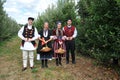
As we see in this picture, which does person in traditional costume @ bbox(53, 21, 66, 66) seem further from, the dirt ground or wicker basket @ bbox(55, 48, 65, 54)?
the dirt ground

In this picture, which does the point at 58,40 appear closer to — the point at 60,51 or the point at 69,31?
the point at 60,51

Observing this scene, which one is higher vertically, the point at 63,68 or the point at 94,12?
the point at 94,12

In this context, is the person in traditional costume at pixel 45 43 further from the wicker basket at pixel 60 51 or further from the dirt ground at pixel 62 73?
the dirt ground at pixel 62 73

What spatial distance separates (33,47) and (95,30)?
8.59ft

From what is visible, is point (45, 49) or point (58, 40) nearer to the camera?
point (45, 49)

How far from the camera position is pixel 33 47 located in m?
10.2

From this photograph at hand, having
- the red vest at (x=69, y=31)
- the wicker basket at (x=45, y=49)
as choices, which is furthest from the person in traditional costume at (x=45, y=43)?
the red vest at (x=69, y=31)

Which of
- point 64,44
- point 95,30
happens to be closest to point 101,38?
point 95,30

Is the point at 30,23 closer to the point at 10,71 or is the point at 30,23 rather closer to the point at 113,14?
the point at 10,71

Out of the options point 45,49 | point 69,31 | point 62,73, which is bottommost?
point 62,73

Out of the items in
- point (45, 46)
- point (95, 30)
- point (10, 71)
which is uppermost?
point (95, 30)

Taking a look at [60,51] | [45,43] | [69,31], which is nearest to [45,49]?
[45,43]

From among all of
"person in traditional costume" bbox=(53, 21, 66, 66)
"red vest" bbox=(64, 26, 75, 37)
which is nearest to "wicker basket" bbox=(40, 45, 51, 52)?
"person in traditional costume" bbox=(53, 21, 66, 66)

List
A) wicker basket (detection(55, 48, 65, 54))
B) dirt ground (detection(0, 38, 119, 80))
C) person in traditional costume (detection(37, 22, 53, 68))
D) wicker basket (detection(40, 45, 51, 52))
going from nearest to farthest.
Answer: dirt ground (detection(0, 38, 119, 80)) → wicker basket (detection(40, 45, 51, 52)) → person in traditional costume (detection(37, 22, 53, 68)) → wicker basket (detection(55, 48, 65, 54))
